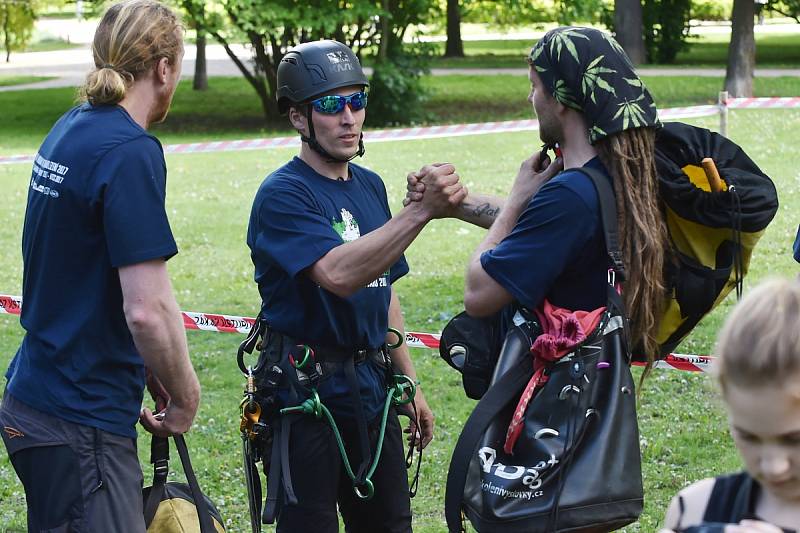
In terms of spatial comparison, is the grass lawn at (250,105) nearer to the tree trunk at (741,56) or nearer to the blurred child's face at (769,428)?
the tree trunk at (741,56)

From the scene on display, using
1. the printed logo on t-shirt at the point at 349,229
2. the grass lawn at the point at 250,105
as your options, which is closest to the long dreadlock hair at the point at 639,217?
the printed logo on t-shirt at the point at 349,229

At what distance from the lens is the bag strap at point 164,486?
3.79 m

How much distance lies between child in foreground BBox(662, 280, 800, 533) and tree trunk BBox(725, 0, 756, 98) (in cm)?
2154

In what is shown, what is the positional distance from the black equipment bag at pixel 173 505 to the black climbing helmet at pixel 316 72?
122 cm

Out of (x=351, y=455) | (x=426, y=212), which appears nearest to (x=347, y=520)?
(x=351, y=455)

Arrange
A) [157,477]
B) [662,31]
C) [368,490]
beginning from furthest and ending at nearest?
[662,31] → [368,490] → [157,477]

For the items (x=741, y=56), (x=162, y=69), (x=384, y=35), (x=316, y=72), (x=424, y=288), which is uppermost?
(x=162, y=69)

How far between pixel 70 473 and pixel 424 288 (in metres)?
7.12

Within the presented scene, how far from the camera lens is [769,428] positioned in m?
1.96

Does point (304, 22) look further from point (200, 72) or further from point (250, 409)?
point (250, 409)

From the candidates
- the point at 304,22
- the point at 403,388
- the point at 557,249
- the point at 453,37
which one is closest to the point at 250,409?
the point at 403,388

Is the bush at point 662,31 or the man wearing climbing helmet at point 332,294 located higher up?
the man wearing climbing helmet at point 332,294

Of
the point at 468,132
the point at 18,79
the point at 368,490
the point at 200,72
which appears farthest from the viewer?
the point at 18,79

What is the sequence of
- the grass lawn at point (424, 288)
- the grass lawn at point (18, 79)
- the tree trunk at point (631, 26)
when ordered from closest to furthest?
the grass lawn at point (424, 288) → the tree trunk at point (631, 26) → the grass lawn at point (18, 79)
